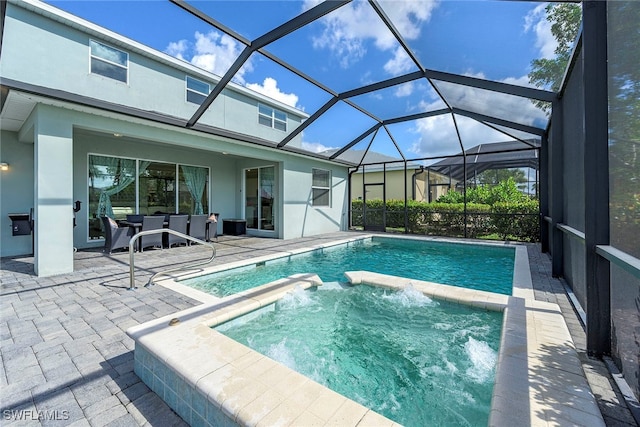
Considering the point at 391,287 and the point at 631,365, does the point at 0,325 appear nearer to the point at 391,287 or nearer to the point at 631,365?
the point at 391,287

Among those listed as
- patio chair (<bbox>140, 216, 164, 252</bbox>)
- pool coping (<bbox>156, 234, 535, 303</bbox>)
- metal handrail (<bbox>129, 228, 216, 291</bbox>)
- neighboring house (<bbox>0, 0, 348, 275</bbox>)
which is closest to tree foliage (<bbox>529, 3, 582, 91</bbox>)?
pool coping (<bbox>156, 234, 535, 303</bbox>)

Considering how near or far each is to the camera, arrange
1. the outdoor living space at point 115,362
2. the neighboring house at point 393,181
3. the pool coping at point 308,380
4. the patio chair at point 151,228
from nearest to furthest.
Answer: the pool coping at point 308,380 < the outdoor living space at point 115,362 < the patio chair at point 151,228 < the neighboring house at point 393,181

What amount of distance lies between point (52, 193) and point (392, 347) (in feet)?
19.8

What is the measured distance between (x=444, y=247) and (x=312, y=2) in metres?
7.72

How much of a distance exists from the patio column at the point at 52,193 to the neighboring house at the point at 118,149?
0.02 m

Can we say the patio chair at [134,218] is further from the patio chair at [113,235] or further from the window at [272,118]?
the window at [272,118]

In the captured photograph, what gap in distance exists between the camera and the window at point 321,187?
11.4 meters

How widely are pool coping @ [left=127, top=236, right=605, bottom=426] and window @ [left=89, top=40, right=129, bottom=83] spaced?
861cm

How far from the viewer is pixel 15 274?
199 inches

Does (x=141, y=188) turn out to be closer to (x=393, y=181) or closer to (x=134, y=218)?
(x=134, y=218)

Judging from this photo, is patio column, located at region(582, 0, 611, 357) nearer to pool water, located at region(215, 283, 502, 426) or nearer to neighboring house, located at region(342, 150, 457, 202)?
pool water, located at region(215, 283, 502, 426)

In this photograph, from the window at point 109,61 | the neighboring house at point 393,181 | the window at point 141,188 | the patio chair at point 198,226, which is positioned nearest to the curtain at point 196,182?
the window at point 141,188

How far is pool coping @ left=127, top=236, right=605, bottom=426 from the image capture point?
1.61 meters

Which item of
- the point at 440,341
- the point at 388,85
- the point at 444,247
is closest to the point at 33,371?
the point at 440,341
